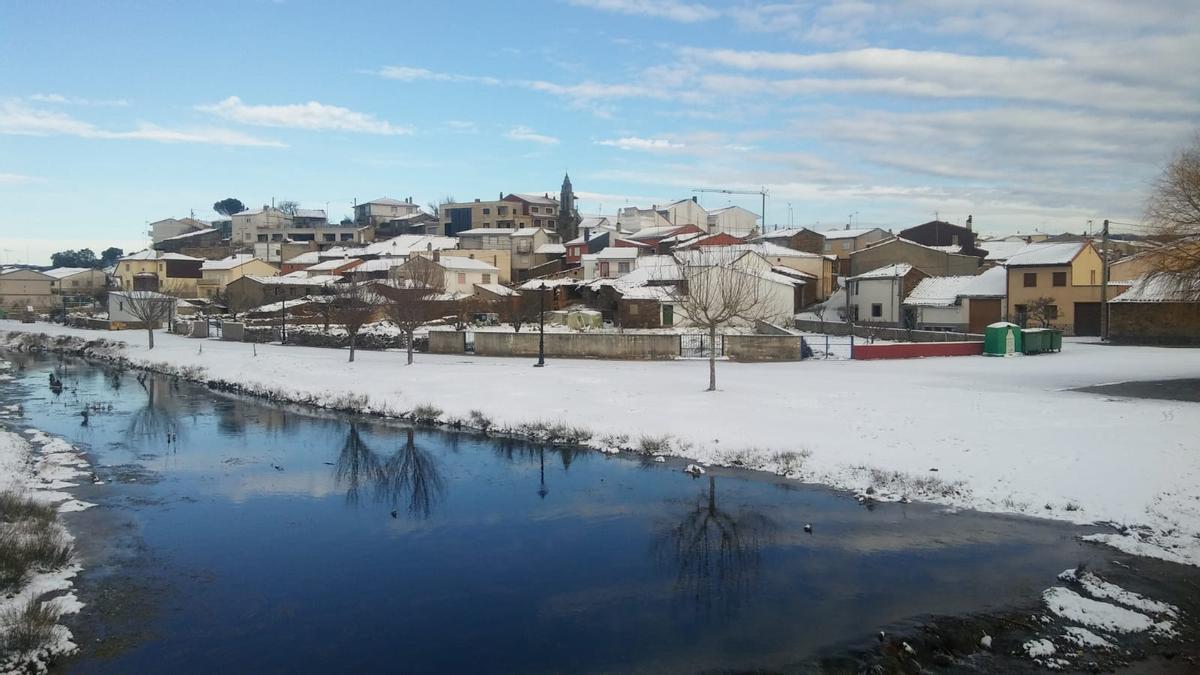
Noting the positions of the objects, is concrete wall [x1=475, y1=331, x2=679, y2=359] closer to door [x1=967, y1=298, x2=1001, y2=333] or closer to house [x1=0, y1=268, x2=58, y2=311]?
door [x1=967, y1=298, x2=1001, y2=333]

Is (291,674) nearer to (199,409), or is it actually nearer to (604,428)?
(604,428)

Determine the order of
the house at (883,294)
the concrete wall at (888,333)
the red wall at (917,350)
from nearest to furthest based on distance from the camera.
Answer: the red wall at (917,350)
the concrete wall at (888,333)
the house at (883,294)

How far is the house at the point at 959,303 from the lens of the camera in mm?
50719

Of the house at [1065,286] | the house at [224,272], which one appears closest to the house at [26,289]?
the house at [224,272]

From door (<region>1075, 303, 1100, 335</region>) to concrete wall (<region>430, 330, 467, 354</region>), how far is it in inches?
1401

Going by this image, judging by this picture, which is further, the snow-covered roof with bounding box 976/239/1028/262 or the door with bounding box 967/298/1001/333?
the snow-covered roof with bounding box 976/239/1028/262

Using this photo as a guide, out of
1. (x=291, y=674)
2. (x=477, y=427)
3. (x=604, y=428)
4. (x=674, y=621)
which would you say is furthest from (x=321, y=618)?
(x=477, y=427)

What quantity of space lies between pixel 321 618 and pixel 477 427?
47.5 feet

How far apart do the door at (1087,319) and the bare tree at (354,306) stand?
135 ft

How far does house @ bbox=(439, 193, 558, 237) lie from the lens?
9781 cm

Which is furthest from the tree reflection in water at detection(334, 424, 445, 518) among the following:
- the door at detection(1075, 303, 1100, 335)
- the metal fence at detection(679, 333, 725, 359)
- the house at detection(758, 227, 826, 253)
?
the house at detection(758, 227, 826, 253)

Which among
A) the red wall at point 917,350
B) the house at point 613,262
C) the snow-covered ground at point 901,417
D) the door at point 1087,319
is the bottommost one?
the snow-covered ground at point 901,417

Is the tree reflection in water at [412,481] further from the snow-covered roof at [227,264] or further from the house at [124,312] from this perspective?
the snow-covered roof at [227,264]

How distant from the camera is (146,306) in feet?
204
